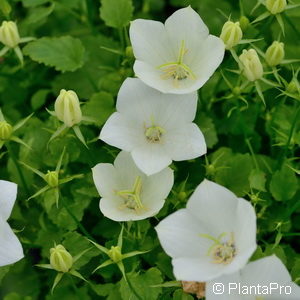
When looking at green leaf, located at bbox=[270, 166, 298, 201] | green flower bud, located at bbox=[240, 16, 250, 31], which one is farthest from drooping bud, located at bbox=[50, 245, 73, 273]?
green flower bud, located at bbox=[240, 16, 250, 31]

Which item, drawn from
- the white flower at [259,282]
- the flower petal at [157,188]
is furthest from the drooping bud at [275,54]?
the white flower at [259,282]

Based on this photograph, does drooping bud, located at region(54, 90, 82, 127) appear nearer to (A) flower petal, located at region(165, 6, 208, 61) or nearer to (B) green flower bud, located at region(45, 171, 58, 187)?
(B) green flower bud, located at region(45, 171, 58, 187)

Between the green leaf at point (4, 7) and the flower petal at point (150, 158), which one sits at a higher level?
the green leaf at point (4, 7)

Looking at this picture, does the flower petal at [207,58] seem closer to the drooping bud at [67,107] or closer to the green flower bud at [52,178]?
the drooping bud at [67,107]

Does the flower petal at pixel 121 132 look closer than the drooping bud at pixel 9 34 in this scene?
Yes

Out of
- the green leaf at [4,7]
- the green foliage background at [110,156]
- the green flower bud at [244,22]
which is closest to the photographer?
the green foliage background at [110,156]

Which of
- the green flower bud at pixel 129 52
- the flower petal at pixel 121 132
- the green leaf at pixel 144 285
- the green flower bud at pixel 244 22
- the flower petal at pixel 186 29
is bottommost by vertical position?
the green leaf at pixel 144 285

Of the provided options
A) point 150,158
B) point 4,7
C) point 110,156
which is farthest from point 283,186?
point 4,7
